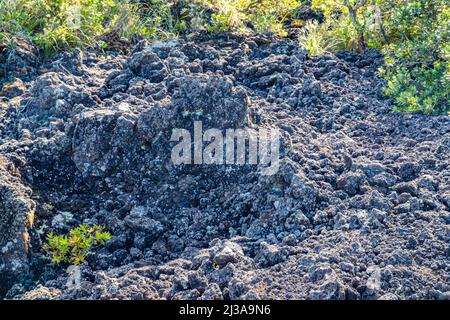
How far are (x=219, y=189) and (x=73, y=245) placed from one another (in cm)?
94

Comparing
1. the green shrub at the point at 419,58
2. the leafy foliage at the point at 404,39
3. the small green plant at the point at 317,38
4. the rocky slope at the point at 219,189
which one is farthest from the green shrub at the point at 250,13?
the green shrub at the point at 419,58

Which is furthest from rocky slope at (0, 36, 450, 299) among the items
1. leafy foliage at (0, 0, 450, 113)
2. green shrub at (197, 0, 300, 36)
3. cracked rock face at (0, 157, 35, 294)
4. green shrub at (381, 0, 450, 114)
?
green shrub at (197, 0, 300, 36)

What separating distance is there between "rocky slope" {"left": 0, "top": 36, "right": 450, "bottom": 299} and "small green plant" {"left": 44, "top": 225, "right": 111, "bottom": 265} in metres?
0.06

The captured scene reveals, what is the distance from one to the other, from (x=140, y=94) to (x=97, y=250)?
1.44 metres

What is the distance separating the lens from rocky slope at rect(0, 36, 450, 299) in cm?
386

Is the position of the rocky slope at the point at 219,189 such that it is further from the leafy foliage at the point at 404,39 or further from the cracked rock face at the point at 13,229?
the leafy foliage at the point at 404,39

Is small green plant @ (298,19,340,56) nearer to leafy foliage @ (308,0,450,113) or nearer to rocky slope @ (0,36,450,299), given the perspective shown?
leafy foliage @ (308,0,450,113)

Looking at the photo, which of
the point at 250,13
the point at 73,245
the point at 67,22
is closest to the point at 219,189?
the point at 73,245

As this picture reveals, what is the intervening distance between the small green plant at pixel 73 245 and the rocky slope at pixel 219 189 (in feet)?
0.20

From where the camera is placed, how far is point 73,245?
4.20 meters

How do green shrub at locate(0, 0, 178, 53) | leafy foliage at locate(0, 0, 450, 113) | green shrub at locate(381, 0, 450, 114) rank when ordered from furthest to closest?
green shrub at locate(0, 0, 178, 53), leafy foliage at locate(0, 0, 450, 113), green shrub at locate(381, 0, 450, 114)

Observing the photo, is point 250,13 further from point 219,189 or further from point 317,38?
point 219,189
